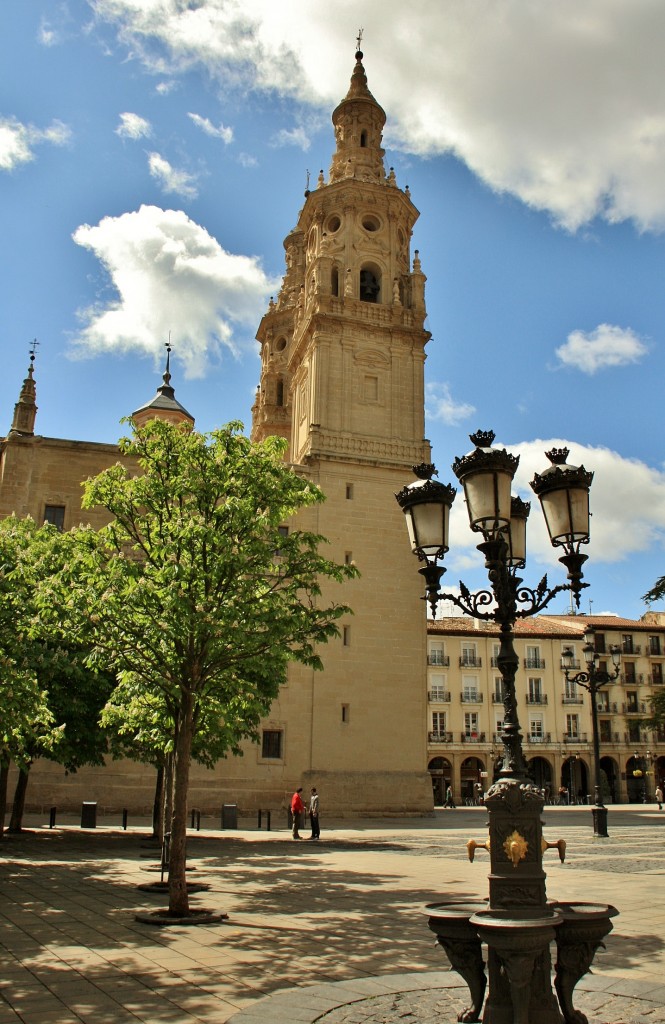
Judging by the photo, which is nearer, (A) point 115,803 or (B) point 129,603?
(B) point 129,603

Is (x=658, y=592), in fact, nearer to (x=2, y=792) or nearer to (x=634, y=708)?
(x=2, y=792)

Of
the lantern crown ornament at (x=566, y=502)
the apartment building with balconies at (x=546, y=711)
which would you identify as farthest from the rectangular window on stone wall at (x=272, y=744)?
the apartment building with balconies at (x=546, y=711)

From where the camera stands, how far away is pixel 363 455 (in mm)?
35219

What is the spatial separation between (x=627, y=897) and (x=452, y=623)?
51.8 meters

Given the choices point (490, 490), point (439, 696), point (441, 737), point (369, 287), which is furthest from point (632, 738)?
point (490, 490)

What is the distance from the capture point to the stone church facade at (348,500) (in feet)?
103

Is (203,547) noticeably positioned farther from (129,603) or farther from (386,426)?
(386,426)

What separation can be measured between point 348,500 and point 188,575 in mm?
23625

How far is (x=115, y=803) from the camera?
98.3 ft

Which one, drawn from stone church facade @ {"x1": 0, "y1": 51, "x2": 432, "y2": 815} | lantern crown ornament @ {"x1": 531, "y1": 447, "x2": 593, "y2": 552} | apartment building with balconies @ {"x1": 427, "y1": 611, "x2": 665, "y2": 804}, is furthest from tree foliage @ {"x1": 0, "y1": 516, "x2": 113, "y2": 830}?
apartment building with balconies @ {"x1": 427, "y1": 611, "x2": 665, "y2": 804}

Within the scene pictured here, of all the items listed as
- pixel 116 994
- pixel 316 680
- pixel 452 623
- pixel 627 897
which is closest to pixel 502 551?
pixel 116 994

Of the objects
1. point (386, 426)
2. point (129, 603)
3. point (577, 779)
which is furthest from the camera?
point (577, 779)

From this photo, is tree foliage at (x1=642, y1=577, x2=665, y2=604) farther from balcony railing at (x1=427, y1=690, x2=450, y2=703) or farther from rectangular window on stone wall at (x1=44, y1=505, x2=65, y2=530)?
balcony railing at (x1=427, y1=690, x2=450, y2=703)

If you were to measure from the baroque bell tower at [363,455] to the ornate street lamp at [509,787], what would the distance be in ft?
82.6
